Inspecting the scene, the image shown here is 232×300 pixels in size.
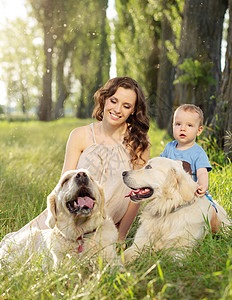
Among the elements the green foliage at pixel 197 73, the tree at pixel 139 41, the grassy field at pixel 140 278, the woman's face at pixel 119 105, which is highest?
the tree at pixel 139 41

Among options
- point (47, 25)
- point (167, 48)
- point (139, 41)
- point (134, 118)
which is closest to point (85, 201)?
point (134, 118)

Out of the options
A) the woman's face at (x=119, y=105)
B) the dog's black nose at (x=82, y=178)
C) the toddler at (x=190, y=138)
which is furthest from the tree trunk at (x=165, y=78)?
the dog's black nose at (x=82, y=178)

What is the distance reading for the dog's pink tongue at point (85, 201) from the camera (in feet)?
8.87

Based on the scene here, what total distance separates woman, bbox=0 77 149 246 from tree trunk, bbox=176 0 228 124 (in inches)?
119

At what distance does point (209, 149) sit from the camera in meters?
4.93

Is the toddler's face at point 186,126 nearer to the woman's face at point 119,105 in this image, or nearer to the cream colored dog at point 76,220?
the woman's face at point 119,105

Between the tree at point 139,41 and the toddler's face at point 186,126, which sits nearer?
the toddler's face at point 186,126

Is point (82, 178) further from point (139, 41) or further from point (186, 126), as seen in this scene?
point (139, 41)

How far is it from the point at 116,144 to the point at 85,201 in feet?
4.34

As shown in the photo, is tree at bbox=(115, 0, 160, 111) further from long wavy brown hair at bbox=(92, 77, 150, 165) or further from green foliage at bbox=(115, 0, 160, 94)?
long wavy brown hair at bbox=(92, 77, 150, 165)

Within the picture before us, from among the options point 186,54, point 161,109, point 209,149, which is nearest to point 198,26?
point 186,54

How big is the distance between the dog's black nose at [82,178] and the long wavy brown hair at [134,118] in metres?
1.25

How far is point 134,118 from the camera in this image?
3.98 m

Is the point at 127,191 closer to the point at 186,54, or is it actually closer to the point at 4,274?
the point at 4,274
